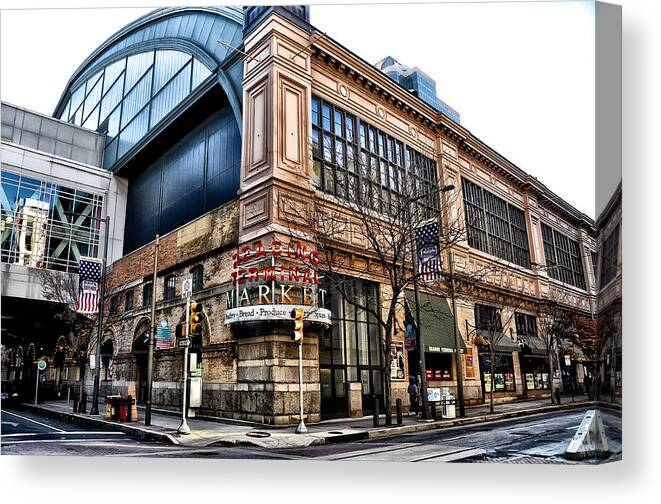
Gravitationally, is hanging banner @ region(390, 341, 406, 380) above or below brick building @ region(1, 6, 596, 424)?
below

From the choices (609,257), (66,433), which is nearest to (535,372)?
(609,257)

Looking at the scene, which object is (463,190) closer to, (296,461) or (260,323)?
(260,323)

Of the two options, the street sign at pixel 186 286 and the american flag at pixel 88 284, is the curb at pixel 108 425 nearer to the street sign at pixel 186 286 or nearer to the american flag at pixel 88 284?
the american flag at pixel 88 284

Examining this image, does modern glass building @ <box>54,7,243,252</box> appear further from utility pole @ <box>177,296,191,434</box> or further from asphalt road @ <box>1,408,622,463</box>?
asphalt road @ <box>1,408,622,463</box>

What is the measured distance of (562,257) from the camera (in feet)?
33.0

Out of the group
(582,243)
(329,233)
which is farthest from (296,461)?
(582,243)

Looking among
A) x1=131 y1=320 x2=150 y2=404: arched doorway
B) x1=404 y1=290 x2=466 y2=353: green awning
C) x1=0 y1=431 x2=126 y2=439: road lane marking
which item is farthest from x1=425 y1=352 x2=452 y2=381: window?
x1=0 y1=431 x2=126 y2=439: road lane marking

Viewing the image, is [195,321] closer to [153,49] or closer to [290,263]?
[290,263]

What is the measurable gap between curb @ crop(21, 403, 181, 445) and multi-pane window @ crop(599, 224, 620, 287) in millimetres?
8244

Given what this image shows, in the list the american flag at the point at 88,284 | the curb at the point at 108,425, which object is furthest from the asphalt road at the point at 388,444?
the american flag at the point at 88,284

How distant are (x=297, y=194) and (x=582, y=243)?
19.3ft

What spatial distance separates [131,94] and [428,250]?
9126 mm

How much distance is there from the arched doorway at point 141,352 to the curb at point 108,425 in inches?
34.8

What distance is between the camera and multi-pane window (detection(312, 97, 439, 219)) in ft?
37.3
